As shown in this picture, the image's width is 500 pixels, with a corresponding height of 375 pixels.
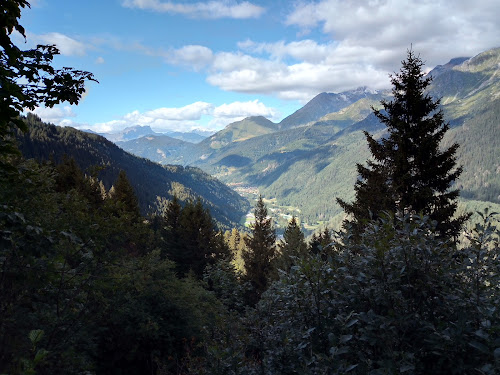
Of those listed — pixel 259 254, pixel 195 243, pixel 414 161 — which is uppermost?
pixel 414 161

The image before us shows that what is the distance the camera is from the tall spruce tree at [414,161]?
575 inches

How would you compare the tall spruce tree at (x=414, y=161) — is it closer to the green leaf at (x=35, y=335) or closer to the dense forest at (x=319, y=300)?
the dense forest at (x=319, y=300)

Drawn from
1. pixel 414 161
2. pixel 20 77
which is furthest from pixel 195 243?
pixel 20 77

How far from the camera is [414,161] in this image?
14906 millimetres

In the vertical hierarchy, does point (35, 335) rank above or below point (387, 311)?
above

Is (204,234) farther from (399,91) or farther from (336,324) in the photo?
A: (336,324)

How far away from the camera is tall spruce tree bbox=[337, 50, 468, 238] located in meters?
14.6

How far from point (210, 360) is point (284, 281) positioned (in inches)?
69.3

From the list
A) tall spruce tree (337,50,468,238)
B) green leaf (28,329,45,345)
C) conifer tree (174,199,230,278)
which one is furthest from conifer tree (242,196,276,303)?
green leaf (28,329,45,345)

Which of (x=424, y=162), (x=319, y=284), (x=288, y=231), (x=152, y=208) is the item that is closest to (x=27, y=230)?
(x=319, y=284)

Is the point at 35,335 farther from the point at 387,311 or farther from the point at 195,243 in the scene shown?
the point at 195,243

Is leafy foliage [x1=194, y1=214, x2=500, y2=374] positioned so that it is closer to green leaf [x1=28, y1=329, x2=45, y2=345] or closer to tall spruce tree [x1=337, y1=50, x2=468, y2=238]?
green leaf [x1=28, y1=329, x2=45, y2=345]

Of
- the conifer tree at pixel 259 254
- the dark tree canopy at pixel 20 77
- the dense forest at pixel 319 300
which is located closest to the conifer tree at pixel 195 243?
the conifer tree at pixel 259 254

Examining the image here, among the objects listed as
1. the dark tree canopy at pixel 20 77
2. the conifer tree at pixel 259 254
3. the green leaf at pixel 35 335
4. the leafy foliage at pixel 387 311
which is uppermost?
the dark tree canopy at pixel 20 77
